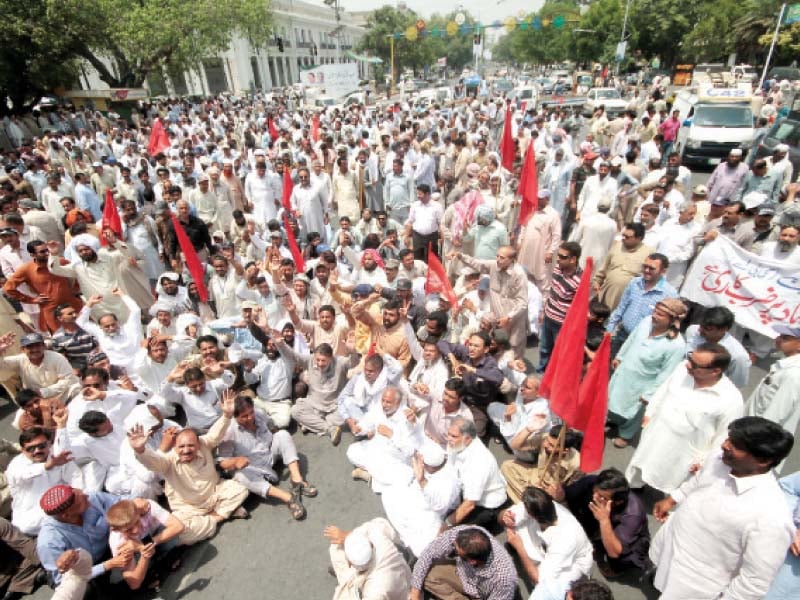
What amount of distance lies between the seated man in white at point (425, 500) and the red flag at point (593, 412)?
40.3 inches

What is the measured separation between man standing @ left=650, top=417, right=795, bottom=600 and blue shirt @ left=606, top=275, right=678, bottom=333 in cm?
197

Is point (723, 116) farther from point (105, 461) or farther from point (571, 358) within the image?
point (105, 461)

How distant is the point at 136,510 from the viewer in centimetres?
329

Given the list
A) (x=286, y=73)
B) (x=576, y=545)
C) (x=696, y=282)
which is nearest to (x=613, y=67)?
(x=286, y=73)

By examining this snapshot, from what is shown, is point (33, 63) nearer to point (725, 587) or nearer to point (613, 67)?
point (725, 587)

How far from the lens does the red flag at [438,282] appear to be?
16.9 ft

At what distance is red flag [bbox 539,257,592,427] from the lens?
2.98 meters

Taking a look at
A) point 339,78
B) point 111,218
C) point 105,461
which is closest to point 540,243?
point 105,461

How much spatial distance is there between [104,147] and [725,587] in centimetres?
1762

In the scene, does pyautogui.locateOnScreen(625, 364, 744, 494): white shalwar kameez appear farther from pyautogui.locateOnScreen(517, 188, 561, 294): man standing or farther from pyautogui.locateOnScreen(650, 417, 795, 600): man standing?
pyautogui.locateOnScreen(517, 188, 561, 294): man standing

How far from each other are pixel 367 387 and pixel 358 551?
6.12 feet

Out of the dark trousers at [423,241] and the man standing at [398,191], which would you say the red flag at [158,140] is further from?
the dark trousers at [423,241]

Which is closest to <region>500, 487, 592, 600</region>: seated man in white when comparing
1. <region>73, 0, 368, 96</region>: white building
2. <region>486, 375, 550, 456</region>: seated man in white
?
<region>486, 375, 550, 456</region>: seated man in white

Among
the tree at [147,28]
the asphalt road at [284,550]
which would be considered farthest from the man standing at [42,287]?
the tree at [147,28]
